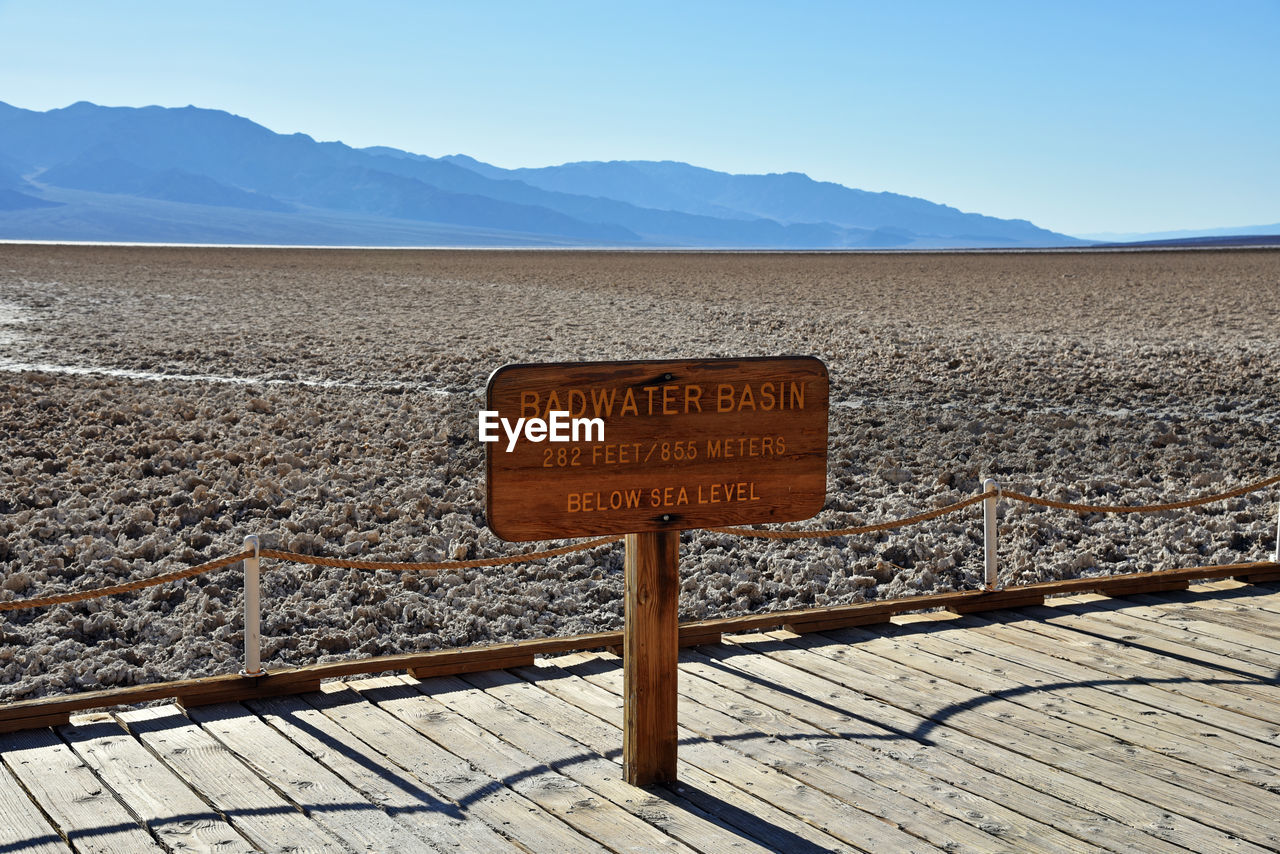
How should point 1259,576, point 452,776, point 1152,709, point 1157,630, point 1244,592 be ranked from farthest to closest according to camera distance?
point 1259,576 → point 1244,592 → point 1157,630 → point 1152,709 → point 452,776

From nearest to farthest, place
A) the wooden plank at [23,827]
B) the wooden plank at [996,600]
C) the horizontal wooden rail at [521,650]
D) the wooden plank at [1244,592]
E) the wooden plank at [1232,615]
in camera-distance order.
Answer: the wooden plank at [23,827], the horizontal wooden rail at [521,650], the wooden plank at [1232,615], the wooden plank at [996,600], the wooden plank at [1244,592]

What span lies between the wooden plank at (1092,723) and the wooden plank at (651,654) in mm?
1602

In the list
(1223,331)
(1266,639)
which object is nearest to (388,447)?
(1266,639)

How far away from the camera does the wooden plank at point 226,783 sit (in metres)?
4.16

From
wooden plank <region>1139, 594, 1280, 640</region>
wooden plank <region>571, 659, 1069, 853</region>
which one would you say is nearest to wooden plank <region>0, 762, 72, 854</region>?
wooden plank <region>571, 659, 1069, 853</region>

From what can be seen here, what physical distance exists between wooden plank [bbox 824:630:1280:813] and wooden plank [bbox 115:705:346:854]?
283cm

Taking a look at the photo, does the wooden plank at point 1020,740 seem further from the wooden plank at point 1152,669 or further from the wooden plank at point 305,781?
the wooden plank at point 305,781

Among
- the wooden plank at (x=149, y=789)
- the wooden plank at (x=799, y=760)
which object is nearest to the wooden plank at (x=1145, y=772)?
the wooden plank at (x=799, y=760)

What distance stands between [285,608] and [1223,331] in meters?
21.8

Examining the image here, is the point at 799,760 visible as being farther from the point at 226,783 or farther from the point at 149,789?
the point at 149,789

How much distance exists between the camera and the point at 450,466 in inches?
487

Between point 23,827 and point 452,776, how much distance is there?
1.39 meters

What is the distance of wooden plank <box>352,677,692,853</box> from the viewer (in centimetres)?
422

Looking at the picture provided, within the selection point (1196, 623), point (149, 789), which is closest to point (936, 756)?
point (1196, 623)
